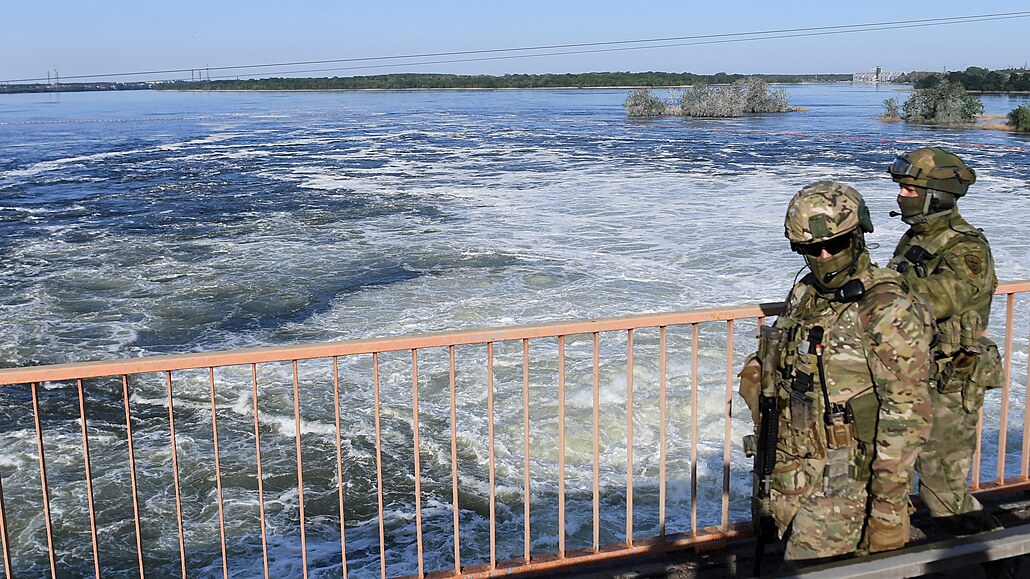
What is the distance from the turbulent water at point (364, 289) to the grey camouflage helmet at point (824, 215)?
4.25 m

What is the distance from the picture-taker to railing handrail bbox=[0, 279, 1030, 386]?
3.09m

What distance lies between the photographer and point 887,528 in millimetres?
2787

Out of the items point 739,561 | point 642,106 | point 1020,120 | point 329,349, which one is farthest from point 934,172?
point 642,106

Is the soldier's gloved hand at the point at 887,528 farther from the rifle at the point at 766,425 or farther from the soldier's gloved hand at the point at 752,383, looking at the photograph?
the soldier's gloved hand at the point at 752,383

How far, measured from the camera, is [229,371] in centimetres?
1026

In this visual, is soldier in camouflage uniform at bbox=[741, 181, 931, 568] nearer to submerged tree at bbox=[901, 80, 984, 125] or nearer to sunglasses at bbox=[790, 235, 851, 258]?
sunglasses at bbox=[790, 235, 851, 258]

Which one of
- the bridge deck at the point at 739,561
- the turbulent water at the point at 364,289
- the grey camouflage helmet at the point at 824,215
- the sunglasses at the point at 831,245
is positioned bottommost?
the turbulent water at the point at 364,289

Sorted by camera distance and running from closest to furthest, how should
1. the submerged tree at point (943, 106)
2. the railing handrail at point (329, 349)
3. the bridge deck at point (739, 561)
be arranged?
the railing handrail at point (329, 349) < the bridge deck at point (739, 561) < the submerged tree at point (943, 106)

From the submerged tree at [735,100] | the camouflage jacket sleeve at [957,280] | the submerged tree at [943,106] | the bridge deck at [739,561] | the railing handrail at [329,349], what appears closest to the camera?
the railing handrail at [329,349]

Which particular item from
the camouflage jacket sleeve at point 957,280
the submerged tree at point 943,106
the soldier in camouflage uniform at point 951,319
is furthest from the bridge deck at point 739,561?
the submerged tree at point 943,106

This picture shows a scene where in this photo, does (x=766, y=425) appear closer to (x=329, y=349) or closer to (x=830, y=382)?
(x=830, y=382)

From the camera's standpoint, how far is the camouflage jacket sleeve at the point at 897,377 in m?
2.65

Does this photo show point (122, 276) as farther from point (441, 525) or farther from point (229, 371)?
point (441, 525)

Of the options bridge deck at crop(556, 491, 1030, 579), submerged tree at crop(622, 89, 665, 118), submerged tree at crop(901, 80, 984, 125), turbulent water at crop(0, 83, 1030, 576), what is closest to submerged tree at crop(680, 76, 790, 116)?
submerged tree at crop(622, 89, 665, 118)
